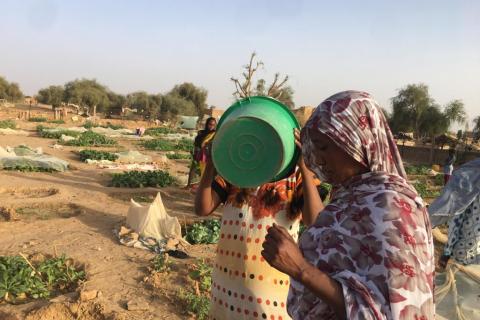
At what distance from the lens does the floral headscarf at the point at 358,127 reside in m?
1.30

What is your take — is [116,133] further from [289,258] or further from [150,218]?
[289,258]

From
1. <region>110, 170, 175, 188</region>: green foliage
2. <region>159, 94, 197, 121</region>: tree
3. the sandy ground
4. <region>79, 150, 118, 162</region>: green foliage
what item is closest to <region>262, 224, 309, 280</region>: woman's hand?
the sandy ground

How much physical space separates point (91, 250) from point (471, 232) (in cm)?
451

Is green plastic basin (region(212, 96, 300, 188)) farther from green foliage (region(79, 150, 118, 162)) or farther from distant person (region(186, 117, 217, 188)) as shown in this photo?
green foliage (region(79, 150, 118, 162))

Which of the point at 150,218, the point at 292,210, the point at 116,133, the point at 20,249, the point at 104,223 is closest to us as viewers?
the point at 292,210

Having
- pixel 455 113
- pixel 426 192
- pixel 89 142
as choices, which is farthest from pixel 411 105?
pixel 89 142

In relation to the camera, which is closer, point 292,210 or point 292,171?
point 292,171

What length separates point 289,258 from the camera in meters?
1.28

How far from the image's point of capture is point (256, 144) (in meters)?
1.96

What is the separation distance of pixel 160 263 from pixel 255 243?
10.6 feet

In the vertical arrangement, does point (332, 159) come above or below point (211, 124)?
above

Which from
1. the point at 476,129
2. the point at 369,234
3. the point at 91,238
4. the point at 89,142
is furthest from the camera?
the point at 476,129

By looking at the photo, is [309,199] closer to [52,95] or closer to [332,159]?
[332,159]

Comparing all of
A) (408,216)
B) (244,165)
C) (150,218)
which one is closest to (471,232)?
(244,165)
